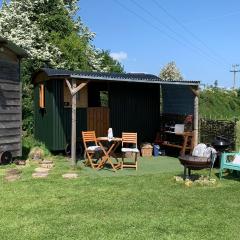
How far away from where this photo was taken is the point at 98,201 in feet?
27.2

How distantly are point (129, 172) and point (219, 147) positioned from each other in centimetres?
257

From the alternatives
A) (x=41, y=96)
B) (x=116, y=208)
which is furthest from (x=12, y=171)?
(x=41, y=96)

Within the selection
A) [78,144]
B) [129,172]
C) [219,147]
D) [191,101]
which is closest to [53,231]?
[129,172]

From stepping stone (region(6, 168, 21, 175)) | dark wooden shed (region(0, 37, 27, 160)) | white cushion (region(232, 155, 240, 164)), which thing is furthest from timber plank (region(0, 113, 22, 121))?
white cushion (region(232, 155, 240, 164))

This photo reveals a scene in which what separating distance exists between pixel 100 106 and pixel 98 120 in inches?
24.5

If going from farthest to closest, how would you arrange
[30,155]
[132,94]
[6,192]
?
[132,94]
[30,155]
[6,192]

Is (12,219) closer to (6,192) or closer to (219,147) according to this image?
(6,192)

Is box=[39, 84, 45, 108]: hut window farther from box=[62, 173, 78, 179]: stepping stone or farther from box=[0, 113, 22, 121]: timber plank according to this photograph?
box=[62, 173, 78, 179]: stepping stone

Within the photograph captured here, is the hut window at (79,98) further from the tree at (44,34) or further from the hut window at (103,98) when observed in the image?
the tree at (44,34)

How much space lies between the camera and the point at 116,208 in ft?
25.6

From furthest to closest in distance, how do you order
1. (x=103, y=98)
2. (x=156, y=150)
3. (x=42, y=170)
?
(x=103, y=98) < (x=156, y=150) < (x=42, y=170)

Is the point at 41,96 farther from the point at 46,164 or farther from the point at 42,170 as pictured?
the point at 42,170

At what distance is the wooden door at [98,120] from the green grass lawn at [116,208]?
4.02 metres

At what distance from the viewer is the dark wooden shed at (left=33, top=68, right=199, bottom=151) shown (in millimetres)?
14273
